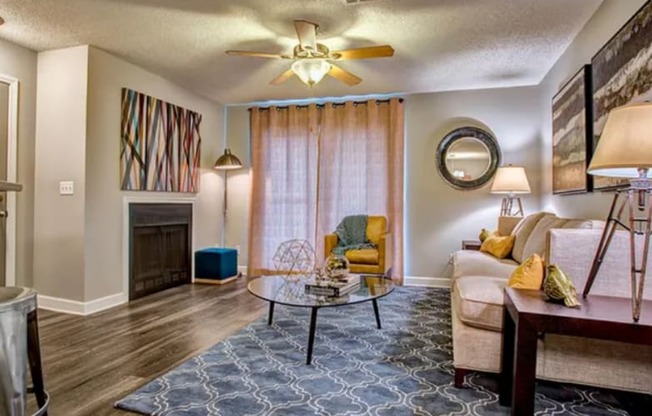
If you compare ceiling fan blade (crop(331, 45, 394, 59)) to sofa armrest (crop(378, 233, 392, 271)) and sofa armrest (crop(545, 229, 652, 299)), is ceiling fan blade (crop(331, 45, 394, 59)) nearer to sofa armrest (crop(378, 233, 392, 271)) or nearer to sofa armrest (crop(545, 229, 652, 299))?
sofa armrest (crop(545, 229, 652, 299))

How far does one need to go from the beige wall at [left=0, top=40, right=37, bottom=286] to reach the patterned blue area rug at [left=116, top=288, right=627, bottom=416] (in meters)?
2.28

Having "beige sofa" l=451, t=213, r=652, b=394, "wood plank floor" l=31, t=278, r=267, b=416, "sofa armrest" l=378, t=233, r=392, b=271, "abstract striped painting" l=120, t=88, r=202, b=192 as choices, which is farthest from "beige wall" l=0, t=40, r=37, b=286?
"beige sofa" l=451, t=213, r=652, b=394

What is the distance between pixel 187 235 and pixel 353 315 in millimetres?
2499

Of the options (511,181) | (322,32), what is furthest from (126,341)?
→ (511,181)

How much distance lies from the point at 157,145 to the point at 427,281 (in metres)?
3.56

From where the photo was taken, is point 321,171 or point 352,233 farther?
point 321,171

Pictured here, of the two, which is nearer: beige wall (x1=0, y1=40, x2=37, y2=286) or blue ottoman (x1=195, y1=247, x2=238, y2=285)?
beige wall (x1=0, y1=40, x2=37, y2=286)

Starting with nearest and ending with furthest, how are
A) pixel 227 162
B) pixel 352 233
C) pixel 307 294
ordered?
1. pixel 307 294
2. pixel 352 233
3. pixel 227 162

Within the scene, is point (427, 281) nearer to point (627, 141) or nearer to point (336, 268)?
point (336, 268)

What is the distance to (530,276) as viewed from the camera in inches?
79.8

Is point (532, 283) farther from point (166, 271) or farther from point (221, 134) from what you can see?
point (221, 134)

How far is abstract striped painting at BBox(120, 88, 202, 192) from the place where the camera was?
4031mm

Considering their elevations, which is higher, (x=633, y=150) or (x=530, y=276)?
(x=633, y=150)

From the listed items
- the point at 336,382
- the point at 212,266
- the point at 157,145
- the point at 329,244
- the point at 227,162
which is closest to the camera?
the point at 336,382
